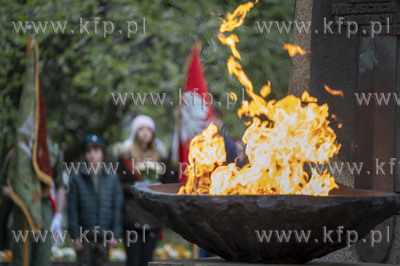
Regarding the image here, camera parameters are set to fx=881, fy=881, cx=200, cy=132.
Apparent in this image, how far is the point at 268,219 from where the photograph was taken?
4.66 meters

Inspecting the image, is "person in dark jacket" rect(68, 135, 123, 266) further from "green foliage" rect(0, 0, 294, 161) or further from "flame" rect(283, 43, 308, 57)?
"green foliage" rect(0, 0, 294, 161)

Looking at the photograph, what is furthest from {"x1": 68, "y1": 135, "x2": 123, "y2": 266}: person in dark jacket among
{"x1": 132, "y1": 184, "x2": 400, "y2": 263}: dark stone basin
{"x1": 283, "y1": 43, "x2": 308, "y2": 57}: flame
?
{"x1": 132, "y1": 184, "x2": 400, "y2": 263}: dark stone basin

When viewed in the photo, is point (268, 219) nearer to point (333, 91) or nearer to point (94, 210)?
point (333, 91)

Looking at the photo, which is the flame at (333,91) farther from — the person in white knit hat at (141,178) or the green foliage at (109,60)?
the green foliage at (109,60)

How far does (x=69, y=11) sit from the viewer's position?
15445 millimetres

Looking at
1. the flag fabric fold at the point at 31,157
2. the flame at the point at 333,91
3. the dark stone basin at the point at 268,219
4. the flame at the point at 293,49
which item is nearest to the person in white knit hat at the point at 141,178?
the flag fabric fold at the point at 31,157

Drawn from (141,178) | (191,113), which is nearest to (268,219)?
(141,178)

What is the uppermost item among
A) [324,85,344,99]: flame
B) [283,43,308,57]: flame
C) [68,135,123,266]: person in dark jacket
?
[283,43,308,57]: flame

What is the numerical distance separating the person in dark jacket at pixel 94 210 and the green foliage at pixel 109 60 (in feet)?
19.1

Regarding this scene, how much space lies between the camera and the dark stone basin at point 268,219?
183 inches

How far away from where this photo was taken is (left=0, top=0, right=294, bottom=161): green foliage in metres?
14.9

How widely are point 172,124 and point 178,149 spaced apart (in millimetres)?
7459

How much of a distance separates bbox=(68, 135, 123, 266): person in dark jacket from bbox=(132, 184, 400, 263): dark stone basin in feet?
12.7

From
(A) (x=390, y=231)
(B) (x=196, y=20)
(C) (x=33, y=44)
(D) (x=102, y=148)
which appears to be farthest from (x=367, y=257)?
(B) (x=196, y=20)
